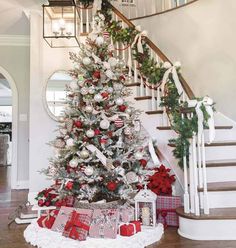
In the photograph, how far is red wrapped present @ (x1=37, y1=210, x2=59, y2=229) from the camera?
2785 millimetres

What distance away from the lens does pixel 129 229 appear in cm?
260

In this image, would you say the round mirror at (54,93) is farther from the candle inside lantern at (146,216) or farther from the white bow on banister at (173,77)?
the candle inside lantern at (146,216)

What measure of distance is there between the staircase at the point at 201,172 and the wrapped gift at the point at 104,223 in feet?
2.16

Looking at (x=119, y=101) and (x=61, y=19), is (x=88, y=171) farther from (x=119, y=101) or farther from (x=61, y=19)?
(x=61, y=19)

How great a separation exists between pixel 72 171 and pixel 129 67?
182cm

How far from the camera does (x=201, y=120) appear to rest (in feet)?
8.81

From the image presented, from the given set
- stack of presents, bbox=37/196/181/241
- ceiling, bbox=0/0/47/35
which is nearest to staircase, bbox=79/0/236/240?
stack of presents, bbox=37/196/181/241

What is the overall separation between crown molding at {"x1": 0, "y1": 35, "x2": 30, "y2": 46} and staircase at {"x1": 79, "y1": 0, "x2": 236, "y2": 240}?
2245 millimetres

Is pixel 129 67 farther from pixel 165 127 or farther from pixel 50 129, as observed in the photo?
pixel 50 129

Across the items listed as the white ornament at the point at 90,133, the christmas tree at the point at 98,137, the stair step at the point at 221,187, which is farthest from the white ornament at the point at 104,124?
the stair step at the point at 221,187

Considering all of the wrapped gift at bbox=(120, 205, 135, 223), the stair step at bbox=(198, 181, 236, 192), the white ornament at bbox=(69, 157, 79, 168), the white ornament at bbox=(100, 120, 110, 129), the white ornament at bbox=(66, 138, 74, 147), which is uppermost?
the white ornament at bbox=(100, 120, 110, 129)

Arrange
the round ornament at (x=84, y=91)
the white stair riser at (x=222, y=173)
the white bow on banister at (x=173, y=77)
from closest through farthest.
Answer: the round ornament at (x=84, y=91)
the white stair riser at (x=222, y=173)
the white bow on banister at (x=173, y=77)

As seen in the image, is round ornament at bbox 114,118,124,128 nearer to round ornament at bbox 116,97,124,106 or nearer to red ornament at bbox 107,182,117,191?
round ornament at bbox 116,97,124,106

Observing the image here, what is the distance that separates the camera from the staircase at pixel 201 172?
2.58 metres
